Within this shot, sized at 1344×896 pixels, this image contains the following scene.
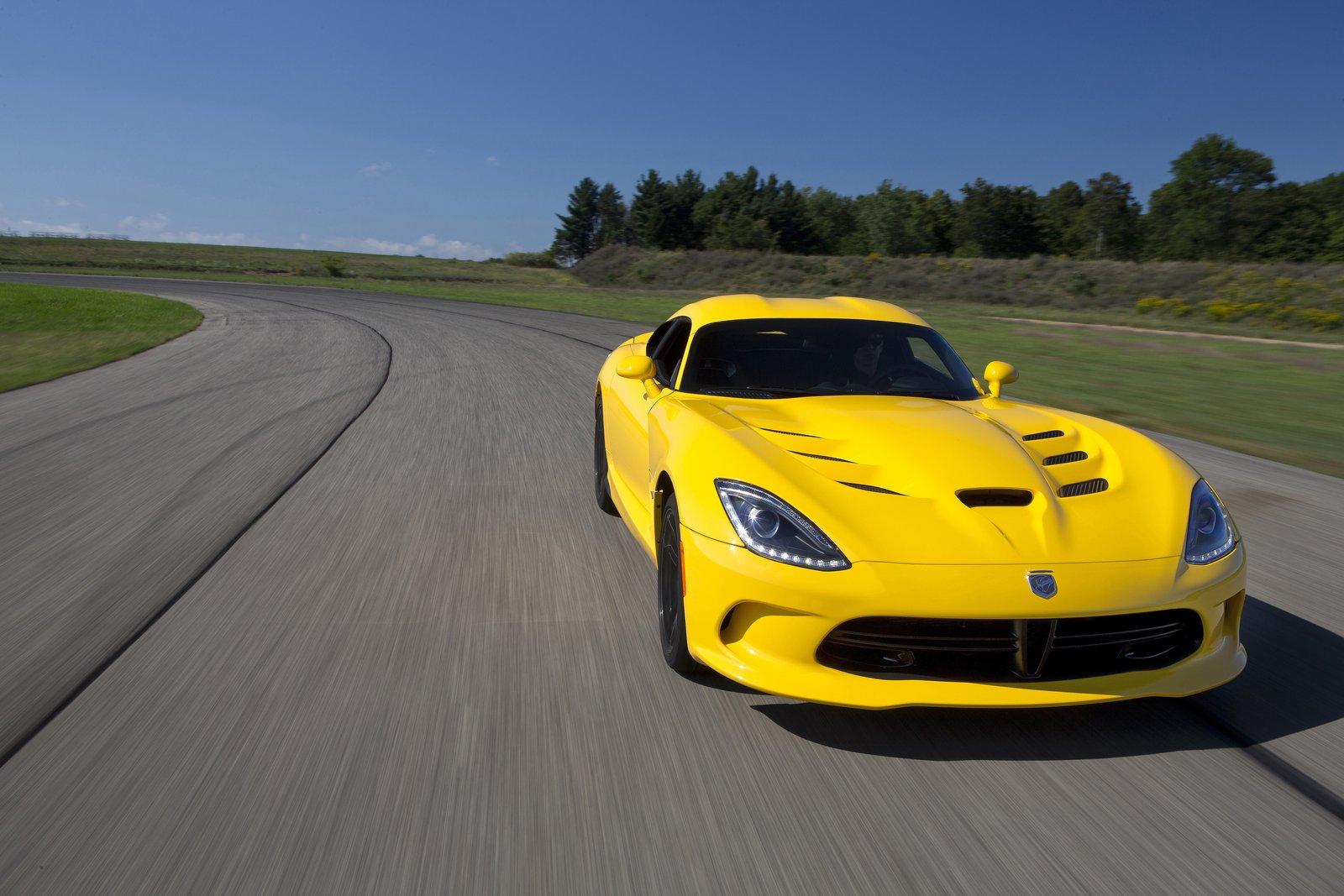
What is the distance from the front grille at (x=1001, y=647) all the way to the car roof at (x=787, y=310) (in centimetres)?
228

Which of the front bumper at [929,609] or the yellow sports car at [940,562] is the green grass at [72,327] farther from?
the front bumper at [929,609]

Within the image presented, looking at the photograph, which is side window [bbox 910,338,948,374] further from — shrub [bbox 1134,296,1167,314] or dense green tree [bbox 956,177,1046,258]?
dense green tree [bbox 956,177,1046,258]

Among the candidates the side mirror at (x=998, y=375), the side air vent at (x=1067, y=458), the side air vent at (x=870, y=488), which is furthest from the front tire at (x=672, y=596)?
the side mirror at (x=998, y=375)

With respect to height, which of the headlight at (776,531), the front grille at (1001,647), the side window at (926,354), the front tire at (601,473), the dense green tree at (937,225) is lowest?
the dense green tree at (937,225)

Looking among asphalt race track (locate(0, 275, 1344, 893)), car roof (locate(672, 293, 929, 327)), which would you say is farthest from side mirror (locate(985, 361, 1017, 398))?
asphalt race track (locate(0, 275, 1344, 893))

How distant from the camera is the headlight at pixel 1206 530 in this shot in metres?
3.17

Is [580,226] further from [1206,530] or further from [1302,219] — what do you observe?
[1206,530]

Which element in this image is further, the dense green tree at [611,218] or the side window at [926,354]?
the dense green tree at [611,218]

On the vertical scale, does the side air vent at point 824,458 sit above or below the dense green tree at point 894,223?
above

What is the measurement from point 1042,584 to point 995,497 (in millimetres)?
420

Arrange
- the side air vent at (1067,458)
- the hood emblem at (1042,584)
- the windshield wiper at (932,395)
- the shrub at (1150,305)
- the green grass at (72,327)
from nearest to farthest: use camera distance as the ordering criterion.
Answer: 1. the hood emblem at (1042,584)
2. the side air vent at (1067,458)
3. the windshield wiper at (932,395)
4. the green grass at (72,327)
5. the shrub at (1150,305)

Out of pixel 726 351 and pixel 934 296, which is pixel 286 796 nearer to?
pixel 726 351

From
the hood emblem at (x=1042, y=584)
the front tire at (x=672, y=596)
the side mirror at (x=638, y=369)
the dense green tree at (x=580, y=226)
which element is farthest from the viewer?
the dense green tree at (x=580, y=226)

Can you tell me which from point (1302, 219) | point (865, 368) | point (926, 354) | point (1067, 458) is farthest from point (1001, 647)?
point (1302, 219)
